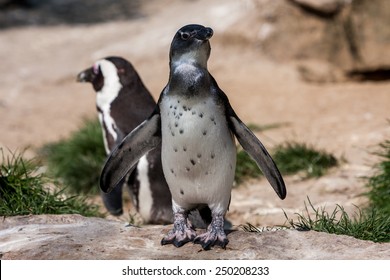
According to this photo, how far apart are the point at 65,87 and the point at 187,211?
707 cm

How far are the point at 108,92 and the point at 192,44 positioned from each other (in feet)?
8.79

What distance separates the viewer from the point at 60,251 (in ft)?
12.1

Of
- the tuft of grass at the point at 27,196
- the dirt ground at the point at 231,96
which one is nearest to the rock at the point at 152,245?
the tuft of grass at the point at 27,196

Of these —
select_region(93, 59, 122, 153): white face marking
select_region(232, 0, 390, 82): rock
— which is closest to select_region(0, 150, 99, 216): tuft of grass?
select_region(93, 59, 122, 153): white face marking

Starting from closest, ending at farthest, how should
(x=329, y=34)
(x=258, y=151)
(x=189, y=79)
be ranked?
(x=189, y=79)
(x=258, y=151)
(x=329, y=34)

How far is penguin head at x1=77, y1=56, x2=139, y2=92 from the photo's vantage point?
20.3 ft

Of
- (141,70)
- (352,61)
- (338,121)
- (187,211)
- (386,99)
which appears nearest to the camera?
(187,211)

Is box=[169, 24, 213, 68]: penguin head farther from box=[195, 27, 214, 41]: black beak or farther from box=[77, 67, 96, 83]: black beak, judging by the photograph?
box=[77, 67, 96, 83]: black beak

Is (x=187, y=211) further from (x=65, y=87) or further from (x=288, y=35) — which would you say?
(x=65, y=87)

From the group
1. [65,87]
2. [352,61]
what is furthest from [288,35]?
[65,87]

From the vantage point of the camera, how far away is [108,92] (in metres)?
6.24

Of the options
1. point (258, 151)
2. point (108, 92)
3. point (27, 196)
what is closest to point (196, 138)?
point (258, 151)

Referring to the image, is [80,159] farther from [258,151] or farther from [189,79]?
[189,79]

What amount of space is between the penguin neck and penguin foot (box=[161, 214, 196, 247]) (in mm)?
613
